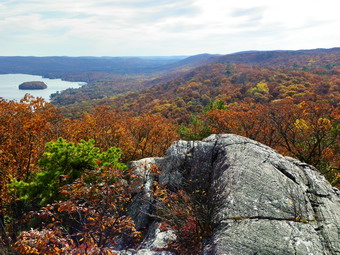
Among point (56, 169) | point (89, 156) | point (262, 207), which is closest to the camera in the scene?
point (262, 207)

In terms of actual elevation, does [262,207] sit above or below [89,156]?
below

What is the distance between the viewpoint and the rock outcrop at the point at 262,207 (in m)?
6.34

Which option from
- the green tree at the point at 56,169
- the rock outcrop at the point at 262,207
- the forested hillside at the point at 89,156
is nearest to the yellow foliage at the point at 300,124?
the forested hillside at the point at 89,156

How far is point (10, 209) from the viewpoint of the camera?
1277 centimetres

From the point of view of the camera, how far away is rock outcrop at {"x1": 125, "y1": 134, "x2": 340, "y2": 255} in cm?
634

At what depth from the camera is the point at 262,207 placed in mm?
7598

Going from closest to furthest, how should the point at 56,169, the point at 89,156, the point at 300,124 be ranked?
the point at 56,169
the point at 89,156
the point at 300,124

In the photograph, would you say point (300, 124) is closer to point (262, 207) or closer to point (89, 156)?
point (262, 207)

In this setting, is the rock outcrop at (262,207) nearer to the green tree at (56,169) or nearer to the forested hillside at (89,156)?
the forested hillside at (89,156)

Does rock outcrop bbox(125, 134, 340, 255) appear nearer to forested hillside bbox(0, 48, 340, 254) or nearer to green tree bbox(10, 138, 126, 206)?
forested hillside bbox(0, 48, 340, 254)

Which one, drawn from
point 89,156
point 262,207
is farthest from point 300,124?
point 89,156

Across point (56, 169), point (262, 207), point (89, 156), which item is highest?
point (89, 156)

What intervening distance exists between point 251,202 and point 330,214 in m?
2.67

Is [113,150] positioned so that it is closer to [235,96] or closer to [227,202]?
[227,202]
